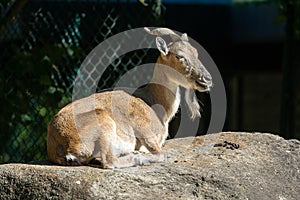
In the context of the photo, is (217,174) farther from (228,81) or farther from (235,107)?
(235,107)

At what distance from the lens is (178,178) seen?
444 cm

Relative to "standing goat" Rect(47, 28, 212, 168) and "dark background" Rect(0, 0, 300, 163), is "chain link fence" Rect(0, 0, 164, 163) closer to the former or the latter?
"dark background" Rect(0, 0, 300, 163)

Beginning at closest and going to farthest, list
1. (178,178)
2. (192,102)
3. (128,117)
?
(178,178)
(128,117)
(192,102)

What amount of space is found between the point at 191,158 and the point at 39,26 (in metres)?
2.56

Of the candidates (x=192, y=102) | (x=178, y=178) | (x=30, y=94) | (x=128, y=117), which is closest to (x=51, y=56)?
(x=30, y=94)

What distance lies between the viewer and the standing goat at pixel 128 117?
188 inches

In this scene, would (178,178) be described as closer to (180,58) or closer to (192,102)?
(180,58)

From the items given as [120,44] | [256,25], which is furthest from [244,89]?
[120,44]

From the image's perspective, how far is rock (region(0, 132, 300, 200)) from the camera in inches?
168

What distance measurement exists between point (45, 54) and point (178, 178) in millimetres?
2645

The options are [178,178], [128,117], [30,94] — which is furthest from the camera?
[30,94]

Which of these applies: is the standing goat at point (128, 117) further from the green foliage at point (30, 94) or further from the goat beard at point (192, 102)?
the green foliage at point (30, 94)

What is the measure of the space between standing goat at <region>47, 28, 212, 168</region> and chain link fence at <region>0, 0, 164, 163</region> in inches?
56.1

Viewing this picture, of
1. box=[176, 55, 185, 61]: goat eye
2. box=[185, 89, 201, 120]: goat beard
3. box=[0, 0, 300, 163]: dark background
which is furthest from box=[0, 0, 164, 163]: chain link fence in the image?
box=[176, 55, 185, 61]: goat eye
